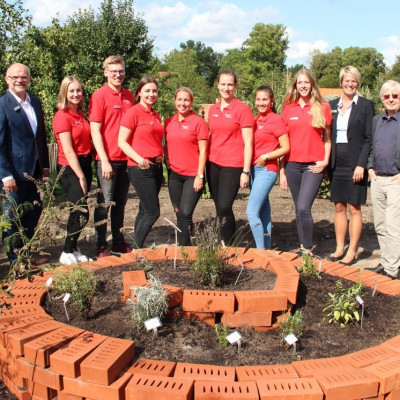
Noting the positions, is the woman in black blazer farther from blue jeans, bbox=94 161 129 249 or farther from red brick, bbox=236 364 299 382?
red brick, bbox=236 364 299 382

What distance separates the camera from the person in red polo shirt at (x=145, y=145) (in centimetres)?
446

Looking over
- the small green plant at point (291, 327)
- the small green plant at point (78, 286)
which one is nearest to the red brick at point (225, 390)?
the small green plant at point (291, 327)

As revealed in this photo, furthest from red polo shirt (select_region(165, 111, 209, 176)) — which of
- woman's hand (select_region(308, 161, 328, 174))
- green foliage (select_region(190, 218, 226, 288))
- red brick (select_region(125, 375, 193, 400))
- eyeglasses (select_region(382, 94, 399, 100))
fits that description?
red brick (select_region(125, 375, 193, 400))

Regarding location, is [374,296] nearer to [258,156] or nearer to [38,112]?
[258,156]

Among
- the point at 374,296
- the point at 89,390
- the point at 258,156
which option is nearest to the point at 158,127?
the point at 258,156

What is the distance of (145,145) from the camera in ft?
14.8

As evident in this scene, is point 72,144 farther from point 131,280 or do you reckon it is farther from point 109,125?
point 131,280

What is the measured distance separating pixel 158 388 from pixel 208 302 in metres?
0.81

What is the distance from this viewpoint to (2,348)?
267 centimetres

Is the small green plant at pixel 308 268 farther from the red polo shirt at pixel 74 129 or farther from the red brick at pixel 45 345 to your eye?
the red polo shirt at pixel 74 129

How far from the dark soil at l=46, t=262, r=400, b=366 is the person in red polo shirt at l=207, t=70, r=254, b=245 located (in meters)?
1.31

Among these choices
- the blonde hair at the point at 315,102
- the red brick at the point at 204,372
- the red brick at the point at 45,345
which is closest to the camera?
the red brick at the point at 204,372

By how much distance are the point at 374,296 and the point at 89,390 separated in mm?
2183

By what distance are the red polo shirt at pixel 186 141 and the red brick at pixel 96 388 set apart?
2.62 m
